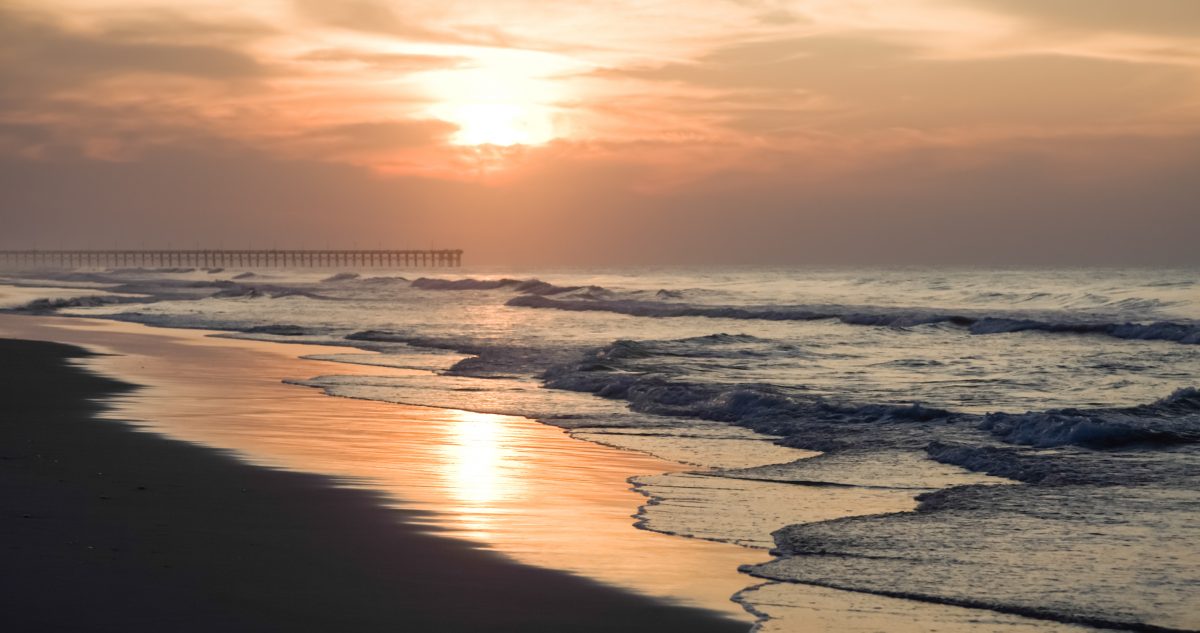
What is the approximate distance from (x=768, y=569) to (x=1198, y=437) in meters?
9.07

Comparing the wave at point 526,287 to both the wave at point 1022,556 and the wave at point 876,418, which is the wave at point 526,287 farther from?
the wave at point 1022,556

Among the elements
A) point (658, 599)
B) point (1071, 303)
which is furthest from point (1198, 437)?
point (1071, 303)

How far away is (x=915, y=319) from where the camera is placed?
47750 mm

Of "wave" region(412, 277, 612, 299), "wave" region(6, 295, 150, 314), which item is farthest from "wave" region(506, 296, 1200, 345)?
"wave" region(6, 295, 150, 314)

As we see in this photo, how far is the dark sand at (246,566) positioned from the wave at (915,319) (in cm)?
3278

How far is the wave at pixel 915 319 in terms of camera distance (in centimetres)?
3875

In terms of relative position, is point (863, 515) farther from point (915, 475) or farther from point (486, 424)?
point (486, 424)

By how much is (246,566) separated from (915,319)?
139ft

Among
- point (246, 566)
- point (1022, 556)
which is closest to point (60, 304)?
point (246, 566)

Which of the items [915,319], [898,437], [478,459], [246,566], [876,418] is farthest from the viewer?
[915,319]

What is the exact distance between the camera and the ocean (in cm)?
811

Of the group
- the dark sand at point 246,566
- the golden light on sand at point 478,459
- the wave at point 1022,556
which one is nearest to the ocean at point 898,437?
the wave at point 1022,556

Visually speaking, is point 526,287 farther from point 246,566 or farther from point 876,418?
point 246,566

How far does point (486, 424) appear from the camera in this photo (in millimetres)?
16734
